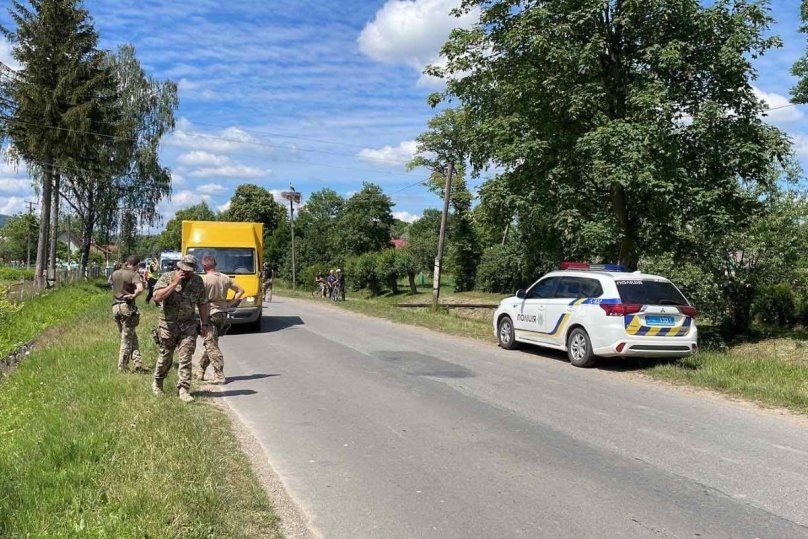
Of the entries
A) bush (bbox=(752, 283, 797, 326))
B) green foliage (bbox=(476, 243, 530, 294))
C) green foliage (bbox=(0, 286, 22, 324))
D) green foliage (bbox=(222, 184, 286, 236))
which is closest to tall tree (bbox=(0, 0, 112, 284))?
green foliage (bbox=(0, 286, 22, 324))

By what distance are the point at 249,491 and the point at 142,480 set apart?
0.77 m

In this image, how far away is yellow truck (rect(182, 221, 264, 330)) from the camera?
53.8 ft

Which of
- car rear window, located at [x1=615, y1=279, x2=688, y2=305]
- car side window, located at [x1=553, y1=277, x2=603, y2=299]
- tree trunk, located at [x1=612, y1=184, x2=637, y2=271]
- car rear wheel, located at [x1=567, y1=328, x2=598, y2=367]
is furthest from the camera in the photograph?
tree trunk, located at [x1=612, y1=184, x2=637, y2=271]

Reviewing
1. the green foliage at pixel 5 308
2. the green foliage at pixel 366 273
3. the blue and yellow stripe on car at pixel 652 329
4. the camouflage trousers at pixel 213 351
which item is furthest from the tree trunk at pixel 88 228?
the blue and yellow stripe on car at pixel 652 329

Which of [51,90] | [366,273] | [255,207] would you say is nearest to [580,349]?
[51,90]

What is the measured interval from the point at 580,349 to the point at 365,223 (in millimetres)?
49770

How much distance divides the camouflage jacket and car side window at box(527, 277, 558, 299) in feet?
24.0

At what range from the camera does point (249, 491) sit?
15.8ft

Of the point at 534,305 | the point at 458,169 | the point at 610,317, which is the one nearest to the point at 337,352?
the point at 534,305

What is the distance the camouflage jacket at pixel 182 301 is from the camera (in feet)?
25.7

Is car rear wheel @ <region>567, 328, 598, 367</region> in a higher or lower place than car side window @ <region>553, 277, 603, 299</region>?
lower

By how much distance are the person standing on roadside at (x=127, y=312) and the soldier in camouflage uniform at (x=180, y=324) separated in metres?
1.94

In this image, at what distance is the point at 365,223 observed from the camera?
6053cm

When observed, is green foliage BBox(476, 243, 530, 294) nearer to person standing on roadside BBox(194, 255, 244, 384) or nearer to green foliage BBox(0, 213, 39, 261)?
person standing on roadside BBox(194, 255, 244, 384)
